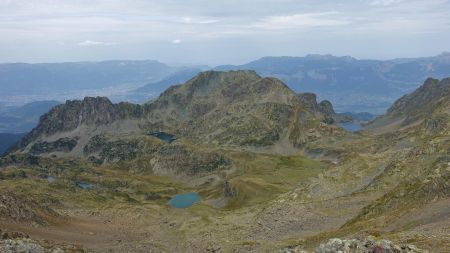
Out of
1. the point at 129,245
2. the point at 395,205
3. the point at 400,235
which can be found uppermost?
the point at 400,235

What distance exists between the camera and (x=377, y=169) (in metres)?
192

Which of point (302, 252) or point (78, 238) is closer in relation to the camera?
point (302, 252)

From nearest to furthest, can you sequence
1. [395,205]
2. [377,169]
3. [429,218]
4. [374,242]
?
[374,242] → [429,218] → [395,205] → [377,169]

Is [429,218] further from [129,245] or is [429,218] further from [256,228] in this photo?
[129,245]


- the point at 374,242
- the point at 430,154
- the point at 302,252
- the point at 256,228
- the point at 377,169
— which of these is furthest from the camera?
the point at 377,169

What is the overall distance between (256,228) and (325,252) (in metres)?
89.7

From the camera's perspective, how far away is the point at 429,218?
99.2m

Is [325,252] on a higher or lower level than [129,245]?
higher

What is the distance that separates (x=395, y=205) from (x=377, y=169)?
221ft

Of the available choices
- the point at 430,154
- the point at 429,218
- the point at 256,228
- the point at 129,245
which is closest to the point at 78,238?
the point at 129,245

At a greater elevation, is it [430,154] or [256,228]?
[430,154]

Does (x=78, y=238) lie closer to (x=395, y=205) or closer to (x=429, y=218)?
(x=395, y=205)

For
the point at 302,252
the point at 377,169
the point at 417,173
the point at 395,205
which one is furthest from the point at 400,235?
the point at 377,169

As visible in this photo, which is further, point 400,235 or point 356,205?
point 356,205
